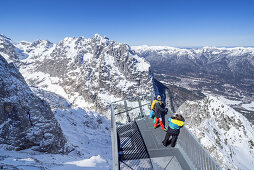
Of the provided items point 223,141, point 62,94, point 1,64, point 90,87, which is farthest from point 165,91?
point 1,64

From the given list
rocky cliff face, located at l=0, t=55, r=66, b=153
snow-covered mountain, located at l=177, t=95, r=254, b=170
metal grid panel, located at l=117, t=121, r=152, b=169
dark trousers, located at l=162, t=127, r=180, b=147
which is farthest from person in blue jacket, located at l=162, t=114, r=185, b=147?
rocky cliff face, located at l=0, t=55, r=66, b=153

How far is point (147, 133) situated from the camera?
9445 mm

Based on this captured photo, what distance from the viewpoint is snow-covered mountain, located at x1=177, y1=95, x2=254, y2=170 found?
20.8m

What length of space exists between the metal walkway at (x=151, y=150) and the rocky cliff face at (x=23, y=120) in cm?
1832

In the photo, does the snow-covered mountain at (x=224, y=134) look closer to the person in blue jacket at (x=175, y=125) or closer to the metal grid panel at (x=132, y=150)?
the person in blue jacket at (x=175, y=125)

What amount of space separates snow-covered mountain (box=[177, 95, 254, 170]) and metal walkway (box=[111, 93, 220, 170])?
52.8 ft

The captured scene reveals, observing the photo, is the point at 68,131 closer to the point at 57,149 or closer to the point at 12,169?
the point at 57,149

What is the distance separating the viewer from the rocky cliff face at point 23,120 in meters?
21.0

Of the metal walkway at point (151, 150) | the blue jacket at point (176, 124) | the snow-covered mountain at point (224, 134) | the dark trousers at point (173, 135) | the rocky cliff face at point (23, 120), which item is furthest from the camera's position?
the rocky cliff face at point (23, 120)

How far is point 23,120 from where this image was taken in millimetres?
23562

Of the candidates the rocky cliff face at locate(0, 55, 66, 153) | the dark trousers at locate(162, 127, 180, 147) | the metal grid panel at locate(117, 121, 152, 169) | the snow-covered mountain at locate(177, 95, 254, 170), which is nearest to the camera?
the metal grid panel at locate(117, 121, 152, 169)

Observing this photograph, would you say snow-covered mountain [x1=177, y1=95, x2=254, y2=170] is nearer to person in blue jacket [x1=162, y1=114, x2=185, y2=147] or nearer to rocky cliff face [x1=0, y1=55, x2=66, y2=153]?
person in blue jacket [x1=162, y1=114, x2=185, y2=147]

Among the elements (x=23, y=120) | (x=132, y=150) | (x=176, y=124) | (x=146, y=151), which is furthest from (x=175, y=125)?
(x=23, y=120)

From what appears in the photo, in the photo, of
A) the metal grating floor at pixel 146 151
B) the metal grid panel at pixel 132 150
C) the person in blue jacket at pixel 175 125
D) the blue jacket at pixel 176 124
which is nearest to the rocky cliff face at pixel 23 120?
the metal grid panel at pixel 132 150
